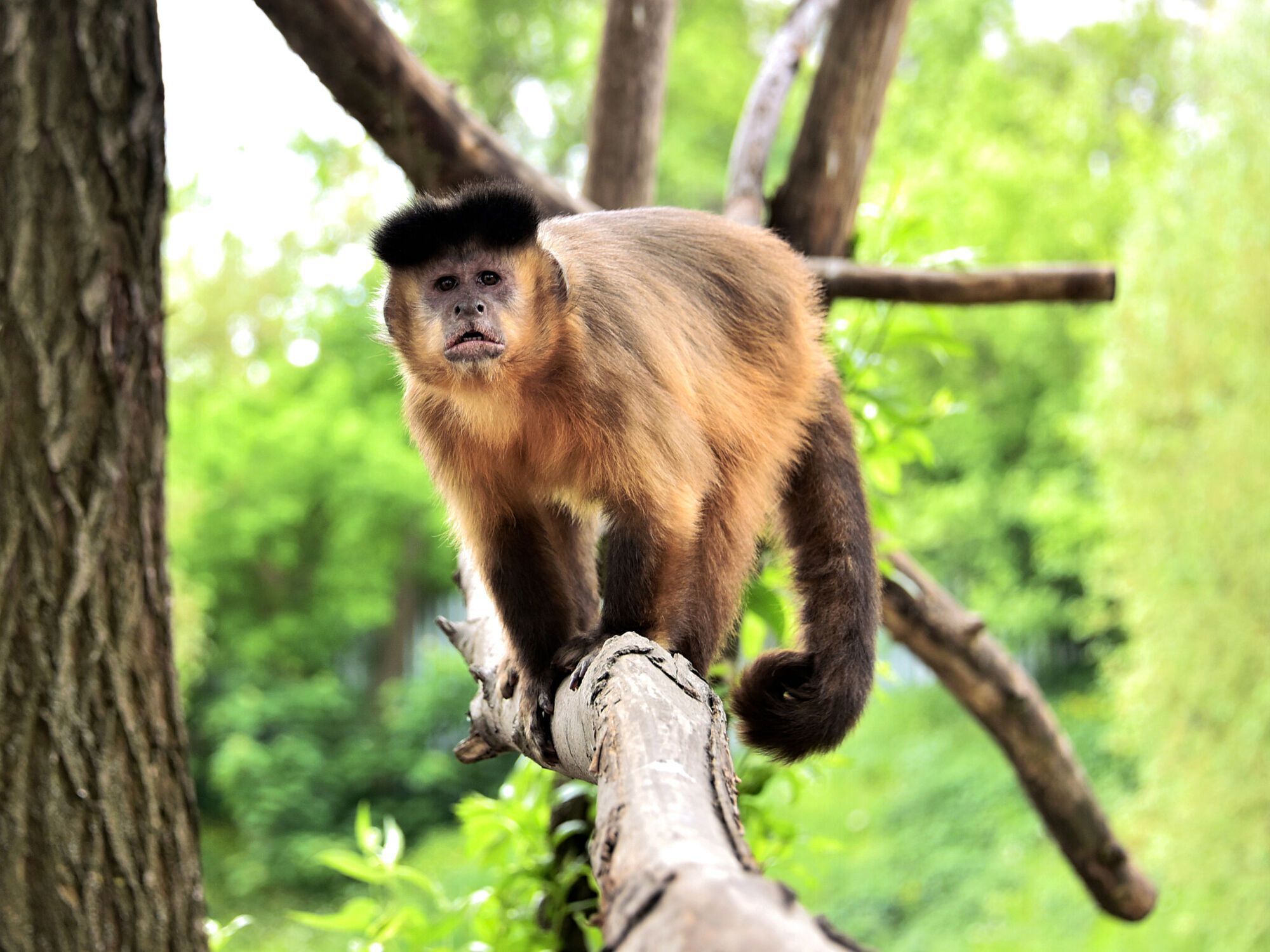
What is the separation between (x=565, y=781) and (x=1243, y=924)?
8.62 m

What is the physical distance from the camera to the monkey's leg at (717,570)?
100 inches

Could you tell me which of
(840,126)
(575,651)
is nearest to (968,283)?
(840,126)

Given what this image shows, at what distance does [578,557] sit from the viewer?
3078 mm

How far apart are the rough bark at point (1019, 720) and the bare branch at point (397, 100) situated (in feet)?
5.75

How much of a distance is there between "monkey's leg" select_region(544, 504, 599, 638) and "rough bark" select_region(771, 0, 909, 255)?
155 centimetres

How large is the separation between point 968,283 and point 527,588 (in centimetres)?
207

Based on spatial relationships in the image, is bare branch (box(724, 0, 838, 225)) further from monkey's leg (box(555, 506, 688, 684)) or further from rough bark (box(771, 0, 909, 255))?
monkey's leg (box(555, 506, 688, 684))

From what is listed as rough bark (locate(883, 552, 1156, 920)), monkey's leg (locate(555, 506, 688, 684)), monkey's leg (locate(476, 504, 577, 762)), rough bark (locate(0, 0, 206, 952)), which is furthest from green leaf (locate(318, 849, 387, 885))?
rough bark (locate(883, 552, 1156, 920))

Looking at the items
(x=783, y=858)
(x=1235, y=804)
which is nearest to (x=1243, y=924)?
(x=1235, y=804)

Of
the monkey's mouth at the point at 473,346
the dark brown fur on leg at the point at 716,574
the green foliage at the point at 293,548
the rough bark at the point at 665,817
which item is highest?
the monkey's mouth at the point at 473,346

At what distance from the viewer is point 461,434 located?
276 centimetres

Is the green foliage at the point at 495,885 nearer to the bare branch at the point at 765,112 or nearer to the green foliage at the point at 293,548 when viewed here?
the bare branch at the point at 765,112

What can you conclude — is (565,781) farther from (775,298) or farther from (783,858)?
(775,298)

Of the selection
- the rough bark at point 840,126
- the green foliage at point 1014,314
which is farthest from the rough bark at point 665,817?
the green foliage at point 1014,314
